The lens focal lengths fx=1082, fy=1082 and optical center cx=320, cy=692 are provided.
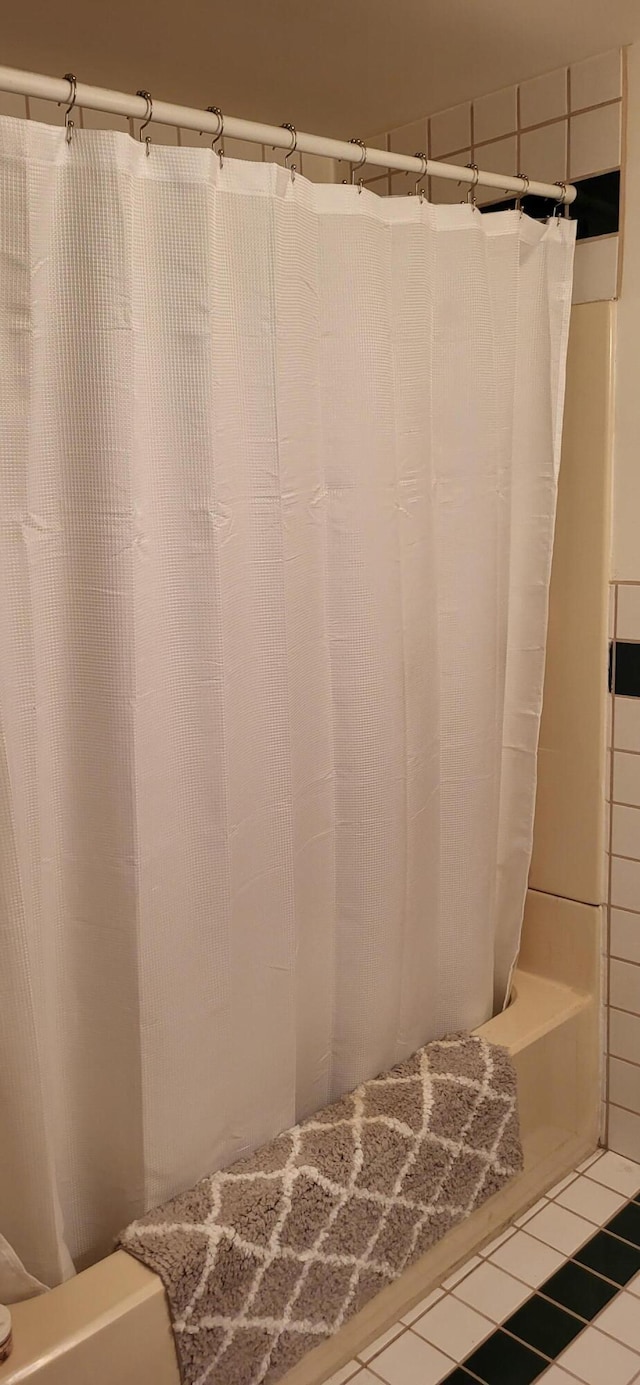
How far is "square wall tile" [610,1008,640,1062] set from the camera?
1.89m

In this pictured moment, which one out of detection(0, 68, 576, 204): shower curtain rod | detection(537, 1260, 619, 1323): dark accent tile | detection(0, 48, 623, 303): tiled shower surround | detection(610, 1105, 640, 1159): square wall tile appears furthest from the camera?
detection(610, 1105, 640, 1159): square wall tile

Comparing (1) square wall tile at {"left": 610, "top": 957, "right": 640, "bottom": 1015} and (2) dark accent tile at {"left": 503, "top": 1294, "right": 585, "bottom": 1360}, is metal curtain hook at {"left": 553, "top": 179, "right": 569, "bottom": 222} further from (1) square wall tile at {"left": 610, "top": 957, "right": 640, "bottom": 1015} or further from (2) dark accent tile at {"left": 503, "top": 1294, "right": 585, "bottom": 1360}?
(2) dark accent tile at {"left": 503, "top": 1294, "right": 585, "bottom": 1360}

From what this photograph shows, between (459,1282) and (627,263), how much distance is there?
1608 millimetres

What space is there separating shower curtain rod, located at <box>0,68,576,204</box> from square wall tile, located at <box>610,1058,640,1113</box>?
1475 mm

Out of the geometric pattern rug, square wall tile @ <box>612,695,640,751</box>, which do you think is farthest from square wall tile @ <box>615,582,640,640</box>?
the geometric pattern rug

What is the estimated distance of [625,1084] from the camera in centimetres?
192

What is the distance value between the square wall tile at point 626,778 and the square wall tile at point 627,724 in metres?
0.02

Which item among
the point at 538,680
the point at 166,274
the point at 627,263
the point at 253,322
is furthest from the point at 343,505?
the point at 627,263

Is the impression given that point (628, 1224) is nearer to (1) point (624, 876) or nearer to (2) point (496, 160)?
(1) point (624, 876)

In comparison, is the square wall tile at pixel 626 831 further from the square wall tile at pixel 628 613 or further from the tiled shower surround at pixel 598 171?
the square wall tile at pixel 628 613

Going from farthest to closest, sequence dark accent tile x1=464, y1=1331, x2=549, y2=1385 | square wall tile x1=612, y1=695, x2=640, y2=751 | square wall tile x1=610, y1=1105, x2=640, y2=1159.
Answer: square wall tile x1=610, y1=1105, x2=640, y2=1159
square wall tile x1=612, y1=695, x2=640, y2=751
dark accent tile x1=464, y1=1331, x2=549, y2=1385

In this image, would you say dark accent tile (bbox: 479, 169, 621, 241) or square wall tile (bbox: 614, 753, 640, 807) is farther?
square wall tile (bbox: 614, 753, 640, 807)

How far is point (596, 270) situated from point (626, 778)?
84cm

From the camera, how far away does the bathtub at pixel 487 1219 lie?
1.17 meters
